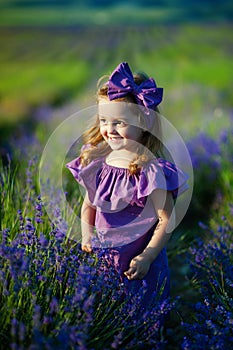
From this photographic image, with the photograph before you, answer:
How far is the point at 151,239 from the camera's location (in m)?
1.99

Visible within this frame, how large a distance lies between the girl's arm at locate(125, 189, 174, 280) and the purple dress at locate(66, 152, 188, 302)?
0.15ft

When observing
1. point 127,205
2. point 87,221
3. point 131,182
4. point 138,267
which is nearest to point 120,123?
point 131,182

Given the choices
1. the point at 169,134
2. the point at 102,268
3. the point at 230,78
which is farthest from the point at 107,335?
the point at 230,78

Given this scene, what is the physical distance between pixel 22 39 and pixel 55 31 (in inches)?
40.4

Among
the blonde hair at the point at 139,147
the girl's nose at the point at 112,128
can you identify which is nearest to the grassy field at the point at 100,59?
the blonde hair at the point at 139,147

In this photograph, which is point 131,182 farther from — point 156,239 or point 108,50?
point 108,50

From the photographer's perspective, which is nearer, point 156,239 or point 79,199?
point 156,239

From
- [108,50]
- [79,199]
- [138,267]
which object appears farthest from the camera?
[108,50]

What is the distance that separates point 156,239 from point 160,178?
0.91 ft

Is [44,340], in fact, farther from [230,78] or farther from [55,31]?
[55,31]

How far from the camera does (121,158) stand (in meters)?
2.08

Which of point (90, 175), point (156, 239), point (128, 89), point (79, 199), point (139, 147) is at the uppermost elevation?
point (128, 89)

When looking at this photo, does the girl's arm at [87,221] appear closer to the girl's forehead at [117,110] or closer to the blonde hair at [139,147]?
the blonde hair at [139,147]

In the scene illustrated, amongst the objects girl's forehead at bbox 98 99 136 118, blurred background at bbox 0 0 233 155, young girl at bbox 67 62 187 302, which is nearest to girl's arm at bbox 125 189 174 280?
young girl at bbox 67 62 187 302
